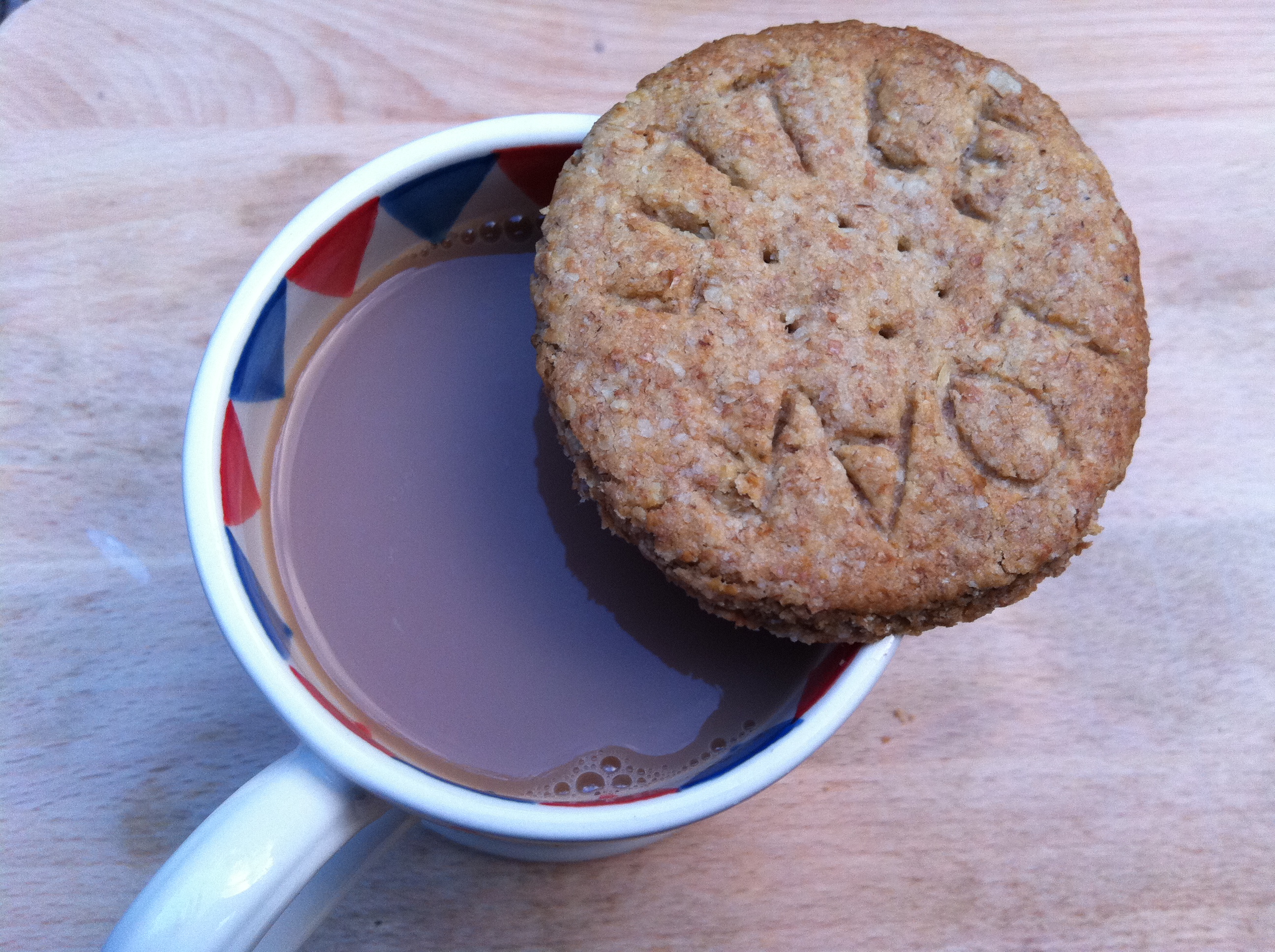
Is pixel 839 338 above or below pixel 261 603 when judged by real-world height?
above

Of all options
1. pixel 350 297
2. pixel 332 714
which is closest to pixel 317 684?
pixel 332 714

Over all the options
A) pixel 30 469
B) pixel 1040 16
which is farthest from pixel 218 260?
pixel 1040 16

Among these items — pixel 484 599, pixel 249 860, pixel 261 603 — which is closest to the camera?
pixel 249 860

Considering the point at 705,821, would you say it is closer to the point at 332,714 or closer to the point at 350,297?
the point at 332,714

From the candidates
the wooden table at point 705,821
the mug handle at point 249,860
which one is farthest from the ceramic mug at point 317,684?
the wooden table at point 705,821

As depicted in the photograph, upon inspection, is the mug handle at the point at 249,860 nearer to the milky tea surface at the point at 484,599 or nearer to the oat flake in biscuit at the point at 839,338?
the milky tea surface at the point at 484,599

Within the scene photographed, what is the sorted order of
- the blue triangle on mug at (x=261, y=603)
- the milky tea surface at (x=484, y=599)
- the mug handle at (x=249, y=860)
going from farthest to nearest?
1. the milky tea surface at (x=484, y=599)
2. the blue triangle on mug at (x=261, y=603)
3. the mug handle at (x=249, y=860)

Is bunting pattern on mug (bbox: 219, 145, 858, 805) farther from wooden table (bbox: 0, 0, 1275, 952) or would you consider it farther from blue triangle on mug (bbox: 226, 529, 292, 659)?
wooden table (bbox: 0, 0, 1275, 952)

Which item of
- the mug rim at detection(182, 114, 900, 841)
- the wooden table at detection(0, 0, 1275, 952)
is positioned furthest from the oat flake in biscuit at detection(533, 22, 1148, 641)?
the wooden table at detection(0, 0, 1275, 952)
